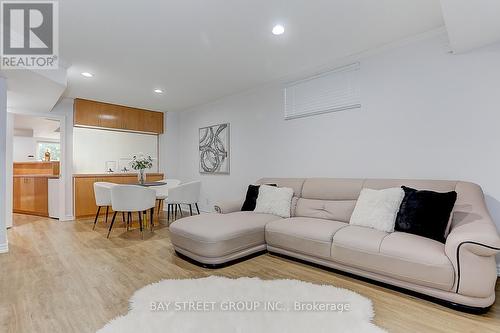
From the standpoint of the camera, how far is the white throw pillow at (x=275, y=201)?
345 cm

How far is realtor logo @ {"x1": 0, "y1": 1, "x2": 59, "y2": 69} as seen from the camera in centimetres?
225

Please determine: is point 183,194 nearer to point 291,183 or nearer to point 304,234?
point 291,183

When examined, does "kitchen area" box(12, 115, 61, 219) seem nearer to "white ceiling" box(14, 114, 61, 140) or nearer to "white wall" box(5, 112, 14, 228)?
"white ceiling" box(14, 114, 61, 140)

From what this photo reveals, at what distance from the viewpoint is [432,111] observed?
9.01 feet

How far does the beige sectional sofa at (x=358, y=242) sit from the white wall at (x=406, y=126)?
25 cm

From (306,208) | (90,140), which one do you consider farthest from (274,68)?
(90,140)

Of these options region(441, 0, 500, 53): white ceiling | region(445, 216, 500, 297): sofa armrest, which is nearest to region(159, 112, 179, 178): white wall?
region(441, 0, 500, 53): white ceiling

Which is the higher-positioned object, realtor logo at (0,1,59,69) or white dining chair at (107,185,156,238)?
realtor logo at (0,1,59,69)

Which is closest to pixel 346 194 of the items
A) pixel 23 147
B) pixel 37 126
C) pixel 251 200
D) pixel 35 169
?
pixel 251 200

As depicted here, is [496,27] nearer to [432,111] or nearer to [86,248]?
[432,111]

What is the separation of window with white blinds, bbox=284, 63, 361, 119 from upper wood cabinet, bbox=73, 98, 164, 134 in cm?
360

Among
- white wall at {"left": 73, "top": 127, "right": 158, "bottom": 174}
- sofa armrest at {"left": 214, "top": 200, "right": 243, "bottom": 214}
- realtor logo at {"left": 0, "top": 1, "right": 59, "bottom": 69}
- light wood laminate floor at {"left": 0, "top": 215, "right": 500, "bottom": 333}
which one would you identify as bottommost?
light wood laminate floor at {"left": 0, "top": 215, "right": 500, "bottom": 333}

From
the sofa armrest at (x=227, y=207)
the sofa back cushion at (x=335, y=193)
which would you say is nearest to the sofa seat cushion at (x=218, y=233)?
Result: the sofa armrest at (x=227, y=207)

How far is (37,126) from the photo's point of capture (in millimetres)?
7277
